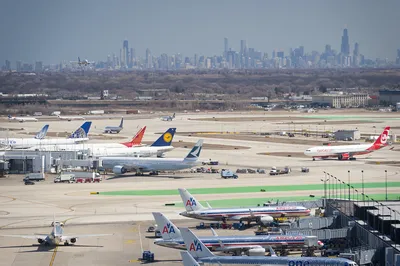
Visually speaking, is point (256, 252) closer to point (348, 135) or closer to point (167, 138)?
point (167, 138)

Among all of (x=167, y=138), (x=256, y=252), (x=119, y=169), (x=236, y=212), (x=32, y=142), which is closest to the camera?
(x=256, y=252)

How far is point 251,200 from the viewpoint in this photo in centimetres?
8475

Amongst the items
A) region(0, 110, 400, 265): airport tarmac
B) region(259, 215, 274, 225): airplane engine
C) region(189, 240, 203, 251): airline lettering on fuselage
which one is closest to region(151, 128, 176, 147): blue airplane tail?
region(0, 110, 400, 265): airport tarmac

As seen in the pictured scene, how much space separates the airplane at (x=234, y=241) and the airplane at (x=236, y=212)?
12.3m

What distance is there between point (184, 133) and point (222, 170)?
226 feet

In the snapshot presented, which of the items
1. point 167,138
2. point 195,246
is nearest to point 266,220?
point 195,246

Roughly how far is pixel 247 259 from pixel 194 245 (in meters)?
3.63

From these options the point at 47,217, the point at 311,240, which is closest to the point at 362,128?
the point at 47,217

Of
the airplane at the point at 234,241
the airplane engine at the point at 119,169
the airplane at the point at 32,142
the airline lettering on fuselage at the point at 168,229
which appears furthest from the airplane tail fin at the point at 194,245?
the airplane at the point at 32,142

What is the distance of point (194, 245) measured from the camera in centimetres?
5209

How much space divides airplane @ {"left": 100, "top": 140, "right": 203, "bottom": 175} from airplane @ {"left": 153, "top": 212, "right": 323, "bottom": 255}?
43603 mm

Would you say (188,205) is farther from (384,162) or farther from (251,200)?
(384,162)

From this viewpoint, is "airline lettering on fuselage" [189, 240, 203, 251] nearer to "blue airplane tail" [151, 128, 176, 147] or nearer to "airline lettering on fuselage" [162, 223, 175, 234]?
"airline lettering on fuselage" [162, 223, 175, 234]

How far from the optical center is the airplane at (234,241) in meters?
56.8
